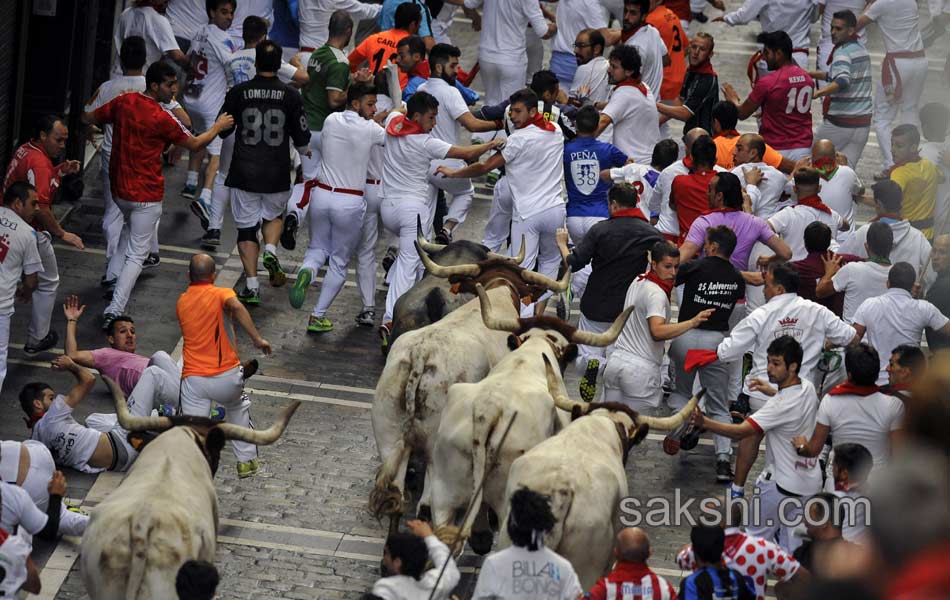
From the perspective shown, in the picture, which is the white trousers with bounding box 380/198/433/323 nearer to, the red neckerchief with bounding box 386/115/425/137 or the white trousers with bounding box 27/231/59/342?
the red neckerchief with bounding box 386/115/425/137

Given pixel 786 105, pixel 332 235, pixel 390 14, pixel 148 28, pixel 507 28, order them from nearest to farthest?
pixel 332 235, pixel 786 105, pixel 148 28, pixel 390 14, pixel 507 28

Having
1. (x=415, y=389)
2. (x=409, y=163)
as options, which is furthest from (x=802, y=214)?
(x=415, y=389)

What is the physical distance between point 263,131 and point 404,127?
1.53m

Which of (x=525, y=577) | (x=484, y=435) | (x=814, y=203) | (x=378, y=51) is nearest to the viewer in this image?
(x=525, y=577)

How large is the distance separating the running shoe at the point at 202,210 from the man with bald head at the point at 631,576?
9714 mm

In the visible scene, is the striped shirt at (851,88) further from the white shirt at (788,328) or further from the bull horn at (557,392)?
the bull horn at (557,392)

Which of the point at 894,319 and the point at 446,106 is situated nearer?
the point at 894,319

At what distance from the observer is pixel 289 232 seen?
16109 mm

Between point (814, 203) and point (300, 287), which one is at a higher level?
point (814, 203)

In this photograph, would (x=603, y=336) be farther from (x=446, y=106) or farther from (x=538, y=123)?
(x=446, y=106)

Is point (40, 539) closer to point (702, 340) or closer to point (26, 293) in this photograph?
point (26, 293)

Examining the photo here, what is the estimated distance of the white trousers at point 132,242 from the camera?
15086mm

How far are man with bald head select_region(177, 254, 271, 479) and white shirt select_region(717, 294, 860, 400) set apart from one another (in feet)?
12.9

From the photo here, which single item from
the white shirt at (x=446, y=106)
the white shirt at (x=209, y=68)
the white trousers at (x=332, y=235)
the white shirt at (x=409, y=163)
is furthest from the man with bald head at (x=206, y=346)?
the white shirt at (x=209, y=68)
